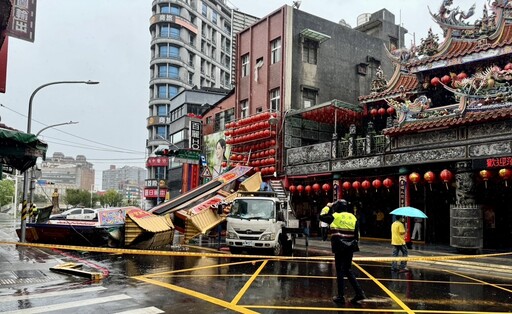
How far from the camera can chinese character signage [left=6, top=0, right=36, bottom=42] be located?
17750 millimetres

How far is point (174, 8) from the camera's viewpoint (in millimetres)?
77250

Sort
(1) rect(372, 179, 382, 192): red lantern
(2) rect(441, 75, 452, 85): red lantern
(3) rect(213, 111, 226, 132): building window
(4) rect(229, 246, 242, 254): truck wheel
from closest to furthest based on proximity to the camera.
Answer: (4) rect(229, 246, 242, 254): truck wheel
(2) rect(441, 75, 452, 85): red lantern
(1) rect(372, 179, 382, 192): red lantern
(3) rect(213, 111, 226, 132): building window

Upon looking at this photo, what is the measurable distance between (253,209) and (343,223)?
8.68 m

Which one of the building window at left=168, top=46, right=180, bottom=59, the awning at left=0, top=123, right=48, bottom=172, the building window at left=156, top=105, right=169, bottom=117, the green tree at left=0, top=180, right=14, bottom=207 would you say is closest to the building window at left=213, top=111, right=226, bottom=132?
the awning at left=0, top=123, right=48, bottom=172

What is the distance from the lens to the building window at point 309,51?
98.5 feet

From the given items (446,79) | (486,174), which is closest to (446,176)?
(486,174)

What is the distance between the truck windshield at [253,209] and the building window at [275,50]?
48.6 ft

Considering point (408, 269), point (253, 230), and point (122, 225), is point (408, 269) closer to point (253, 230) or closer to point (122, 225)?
point (253, 230)

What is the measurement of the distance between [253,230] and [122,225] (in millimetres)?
5623

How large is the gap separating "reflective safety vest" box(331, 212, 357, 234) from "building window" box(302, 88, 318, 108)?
21460 millimetres

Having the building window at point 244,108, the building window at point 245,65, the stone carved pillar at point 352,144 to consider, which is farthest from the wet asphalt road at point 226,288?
the building window at point 245,65

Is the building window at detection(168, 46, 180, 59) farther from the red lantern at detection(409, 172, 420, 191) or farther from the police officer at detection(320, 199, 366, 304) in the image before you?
the police officer at detection(320, 199, 366, 304)

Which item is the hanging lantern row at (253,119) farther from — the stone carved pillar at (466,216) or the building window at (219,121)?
the stone carved pillar at (466,216)

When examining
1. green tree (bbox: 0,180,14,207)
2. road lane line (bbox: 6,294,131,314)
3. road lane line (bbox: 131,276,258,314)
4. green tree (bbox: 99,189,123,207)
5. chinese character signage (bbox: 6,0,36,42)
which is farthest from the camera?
green tree (bbox: 0,180,14,207)
